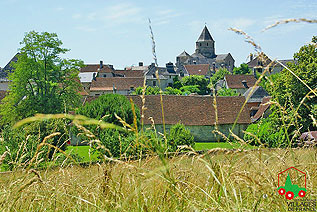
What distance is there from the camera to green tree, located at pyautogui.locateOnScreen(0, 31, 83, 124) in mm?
35875

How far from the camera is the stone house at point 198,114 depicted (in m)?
39.5

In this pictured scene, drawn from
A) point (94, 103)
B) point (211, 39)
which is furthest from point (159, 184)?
point (211, 39)

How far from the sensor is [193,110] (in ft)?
135

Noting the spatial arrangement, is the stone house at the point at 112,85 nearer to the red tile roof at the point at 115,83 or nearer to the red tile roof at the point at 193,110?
the red tile roof at the point at 115,83

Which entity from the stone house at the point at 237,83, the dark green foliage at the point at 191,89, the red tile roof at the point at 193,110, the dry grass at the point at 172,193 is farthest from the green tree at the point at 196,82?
the dry grass at the point at 172,193

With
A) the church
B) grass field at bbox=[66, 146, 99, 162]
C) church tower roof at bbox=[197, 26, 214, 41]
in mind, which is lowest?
grass field at bbox=[66, 146, 99, 162]

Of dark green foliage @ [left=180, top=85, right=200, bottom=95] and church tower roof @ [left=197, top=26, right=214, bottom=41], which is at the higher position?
church tower roof @ [left=197, top=26, right=214, bottom=41]

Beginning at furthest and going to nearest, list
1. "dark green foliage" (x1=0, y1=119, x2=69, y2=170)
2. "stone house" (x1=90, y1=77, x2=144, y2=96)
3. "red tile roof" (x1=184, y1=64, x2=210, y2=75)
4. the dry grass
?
"red tile roof" (x1=184, y1=64, x2=210, y2=75) → "stone house" (x1=90, y1=77, x2=144, y2=96) → "dark green foliage" (x1=0, y1=119, x2=69, y2=170) → the dry grass

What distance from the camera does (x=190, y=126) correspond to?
1559 inches

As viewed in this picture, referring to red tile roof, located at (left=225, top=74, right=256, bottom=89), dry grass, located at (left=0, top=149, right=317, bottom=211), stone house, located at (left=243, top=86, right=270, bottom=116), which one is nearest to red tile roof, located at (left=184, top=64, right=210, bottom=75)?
red tile roof, located at (left=225, top=74, right=256, bottom=89)

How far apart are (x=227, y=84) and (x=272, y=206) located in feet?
275

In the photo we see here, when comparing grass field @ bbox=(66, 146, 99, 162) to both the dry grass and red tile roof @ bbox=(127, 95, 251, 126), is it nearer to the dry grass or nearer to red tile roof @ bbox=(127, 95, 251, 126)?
the dry grass

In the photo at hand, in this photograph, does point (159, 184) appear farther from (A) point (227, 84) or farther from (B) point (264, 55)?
(A) point (227, 84)

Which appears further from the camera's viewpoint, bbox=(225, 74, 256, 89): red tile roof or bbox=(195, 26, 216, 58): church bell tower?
bbox=(195, 26, 216, 58): church bell tower
